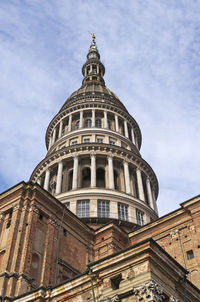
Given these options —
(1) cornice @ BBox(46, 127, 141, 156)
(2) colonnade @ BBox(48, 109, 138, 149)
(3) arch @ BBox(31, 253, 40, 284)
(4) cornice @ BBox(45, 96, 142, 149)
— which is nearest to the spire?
(4) cornice @ BBox(45, 96, 142, 149)

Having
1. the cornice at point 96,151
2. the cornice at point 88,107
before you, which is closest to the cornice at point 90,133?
the cornice at point 96,151

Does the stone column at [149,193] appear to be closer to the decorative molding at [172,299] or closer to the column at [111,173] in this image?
the column at [111,173]

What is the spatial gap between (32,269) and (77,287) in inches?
244

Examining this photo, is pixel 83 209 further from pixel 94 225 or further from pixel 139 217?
pixel 139 217

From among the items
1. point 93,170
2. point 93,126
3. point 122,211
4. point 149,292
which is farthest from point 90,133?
point 149,292

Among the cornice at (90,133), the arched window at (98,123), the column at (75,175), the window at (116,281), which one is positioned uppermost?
the arched window at (98,123)

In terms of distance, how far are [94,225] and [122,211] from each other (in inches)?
142

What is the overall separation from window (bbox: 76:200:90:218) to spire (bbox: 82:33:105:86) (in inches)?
1118

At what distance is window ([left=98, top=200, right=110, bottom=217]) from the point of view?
35219 millimetres

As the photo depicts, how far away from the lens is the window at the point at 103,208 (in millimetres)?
35219

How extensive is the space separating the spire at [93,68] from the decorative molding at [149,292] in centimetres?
4733

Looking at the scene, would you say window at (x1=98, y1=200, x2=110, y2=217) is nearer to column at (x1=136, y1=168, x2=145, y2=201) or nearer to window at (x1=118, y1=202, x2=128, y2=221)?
window at (x1=118, y1=202, x2=128, y2=221)

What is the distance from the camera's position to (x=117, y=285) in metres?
17.0

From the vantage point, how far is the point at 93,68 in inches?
2675
